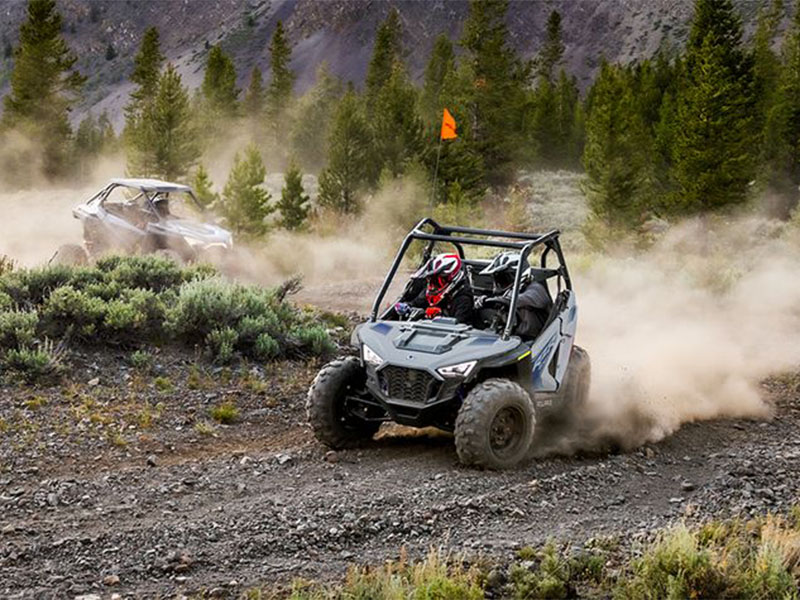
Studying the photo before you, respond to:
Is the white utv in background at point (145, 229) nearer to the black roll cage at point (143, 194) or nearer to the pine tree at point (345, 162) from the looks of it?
the black roll cage at point (143, 194)

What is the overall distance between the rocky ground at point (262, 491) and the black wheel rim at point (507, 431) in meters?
0.27

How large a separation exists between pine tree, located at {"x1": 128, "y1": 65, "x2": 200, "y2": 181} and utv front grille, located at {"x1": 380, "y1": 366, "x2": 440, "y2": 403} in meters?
41.2

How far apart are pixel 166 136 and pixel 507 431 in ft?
138

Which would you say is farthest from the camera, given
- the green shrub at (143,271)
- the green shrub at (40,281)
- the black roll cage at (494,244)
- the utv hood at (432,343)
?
the green shrub at (143,271)

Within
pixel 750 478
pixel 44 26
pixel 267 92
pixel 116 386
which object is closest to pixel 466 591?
pixel 750 478

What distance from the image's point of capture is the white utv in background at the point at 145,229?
758 inches

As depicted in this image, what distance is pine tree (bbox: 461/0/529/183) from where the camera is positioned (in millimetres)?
52781

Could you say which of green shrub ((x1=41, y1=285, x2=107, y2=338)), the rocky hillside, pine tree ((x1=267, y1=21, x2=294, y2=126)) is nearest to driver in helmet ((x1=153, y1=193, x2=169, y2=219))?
green shrub ((x1=41, y1=285, x2=107, y2=338))

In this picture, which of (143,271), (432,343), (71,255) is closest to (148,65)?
(71,255)

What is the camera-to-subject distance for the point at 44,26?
53625mm

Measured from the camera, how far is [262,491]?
8062 mm

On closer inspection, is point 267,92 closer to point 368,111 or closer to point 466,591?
point 368,111

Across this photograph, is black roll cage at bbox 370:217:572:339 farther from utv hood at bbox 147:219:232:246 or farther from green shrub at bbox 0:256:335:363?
utv hood at bbox 147:219:232:246

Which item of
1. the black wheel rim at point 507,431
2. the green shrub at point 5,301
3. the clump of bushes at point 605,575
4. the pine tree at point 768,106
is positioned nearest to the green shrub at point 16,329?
the green shrub at point 5,301
